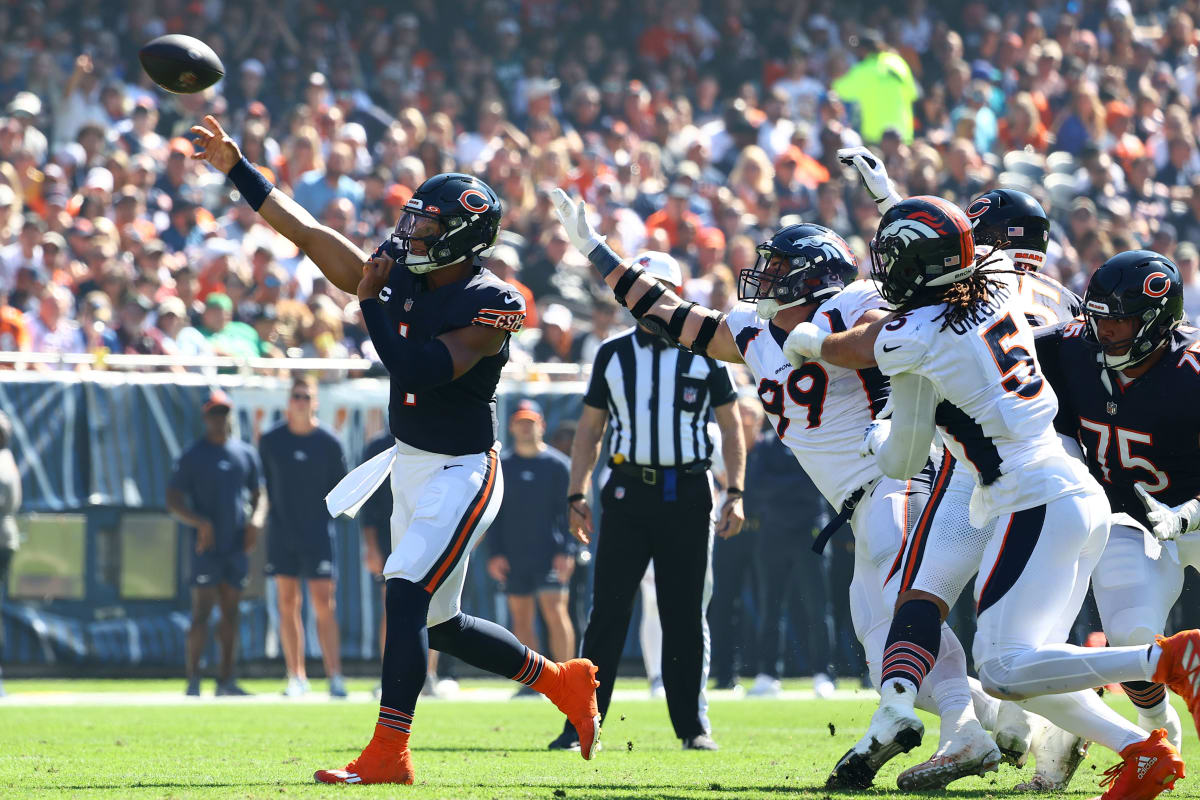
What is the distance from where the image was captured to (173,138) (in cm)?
1471

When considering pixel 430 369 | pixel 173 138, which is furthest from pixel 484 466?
pixel 173 138

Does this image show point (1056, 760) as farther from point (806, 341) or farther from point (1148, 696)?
point (806, 341)

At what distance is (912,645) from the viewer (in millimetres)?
5230

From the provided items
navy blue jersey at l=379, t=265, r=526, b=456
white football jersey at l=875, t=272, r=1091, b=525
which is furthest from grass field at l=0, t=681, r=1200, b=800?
navy blue jersey at l=379, t=265, r=526, b=456

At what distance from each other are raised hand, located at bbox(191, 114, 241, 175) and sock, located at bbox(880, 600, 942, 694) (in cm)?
285

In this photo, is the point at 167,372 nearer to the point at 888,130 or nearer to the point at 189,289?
the point at 189,289

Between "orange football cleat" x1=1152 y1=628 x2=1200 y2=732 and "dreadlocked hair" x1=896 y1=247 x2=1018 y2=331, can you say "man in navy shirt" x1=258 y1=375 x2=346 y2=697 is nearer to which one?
"dreadlocked hair" x1=896 y1=247 x2=1018 y2=331

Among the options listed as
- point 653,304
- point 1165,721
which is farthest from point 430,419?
point 1165,721

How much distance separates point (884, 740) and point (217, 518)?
6.71m

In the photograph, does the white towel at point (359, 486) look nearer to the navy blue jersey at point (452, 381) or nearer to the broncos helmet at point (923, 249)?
the navy blue jersey at point (452, 381)

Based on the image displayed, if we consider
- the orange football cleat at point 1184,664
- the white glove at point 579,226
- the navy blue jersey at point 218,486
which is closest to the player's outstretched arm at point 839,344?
the white glove at point 579,226

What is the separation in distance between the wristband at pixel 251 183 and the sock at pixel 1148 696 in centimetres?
346

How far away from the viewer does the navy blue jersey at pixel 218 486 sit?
10898mm

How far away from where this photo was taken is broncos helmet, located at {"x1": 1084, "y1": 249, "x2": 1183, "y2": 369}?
5.56m
